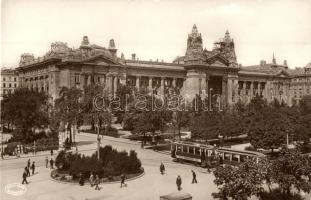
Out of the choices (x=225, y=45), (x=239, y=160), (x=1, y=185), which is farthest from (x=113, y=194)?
(x=225, y=45)

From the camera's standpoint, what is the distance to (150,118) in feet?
191

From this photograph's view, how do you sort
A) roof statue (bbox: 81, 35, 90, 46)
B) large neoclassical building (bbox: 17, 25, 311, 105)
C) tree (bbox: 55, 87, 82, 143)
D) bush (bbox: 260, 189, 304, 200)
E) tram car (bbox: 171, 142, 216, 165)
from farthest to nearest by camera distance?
1. roof statue (bbox: 81, 35, 90, 46)
2. large neoclassical building (bbox: 17, 25, 311, 105)
3. tree (bbox: 55, 87, 82, 143)
4. tram car (bbox: 171, 142, 216, 165)
5. bush (bbox: 260, 189, 304, 200)

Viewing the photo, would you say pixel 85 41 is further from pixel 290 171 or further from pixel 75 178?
pixel 290 171

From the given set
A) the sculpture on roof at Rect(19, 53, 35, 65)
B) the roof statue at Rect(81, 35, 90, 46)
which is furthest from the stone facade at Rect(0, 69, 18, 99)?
the roof statue at Rect(81, 35, 90, 46)

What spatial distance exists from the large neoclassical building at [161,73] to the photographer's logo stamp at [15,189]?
47.2 m

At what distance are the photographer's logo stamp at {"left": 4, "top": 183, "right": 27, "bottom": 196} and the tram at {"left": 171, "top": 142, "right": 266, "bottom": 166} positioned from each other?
62.2 ft

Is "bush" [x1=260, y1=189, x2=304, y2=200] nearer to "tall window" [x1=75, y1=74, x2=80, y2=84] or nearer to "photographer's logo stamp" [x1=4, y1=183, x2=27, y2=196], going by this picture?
"photographer's logo stamp" [x1=4, y1=183, x2=27, y2=196]

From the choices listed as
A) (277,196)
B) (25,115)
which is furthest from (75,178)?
(25,115)

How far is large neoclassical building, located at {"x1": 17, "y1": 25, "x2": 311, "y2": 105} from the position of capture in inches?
3563

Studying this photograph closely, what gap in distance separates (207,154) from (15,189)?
20.2 meters

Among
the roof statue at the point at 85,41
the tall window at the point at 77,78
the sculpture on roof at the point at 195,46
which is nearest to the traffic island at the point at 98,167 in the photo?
the tall window at the point at 77,78

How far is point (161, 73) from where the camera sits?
107 m

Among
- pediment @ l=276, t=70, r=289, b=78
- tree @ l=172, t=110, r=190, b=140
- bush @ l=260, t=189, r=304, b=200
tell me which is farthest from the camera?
pediment @ l=276, t=70, r=289, b=78

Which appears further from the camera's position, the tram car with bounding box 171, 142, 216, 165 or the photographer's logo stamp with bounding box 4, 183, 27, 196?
the tram car with bounding box 171, 142, 216, 165
